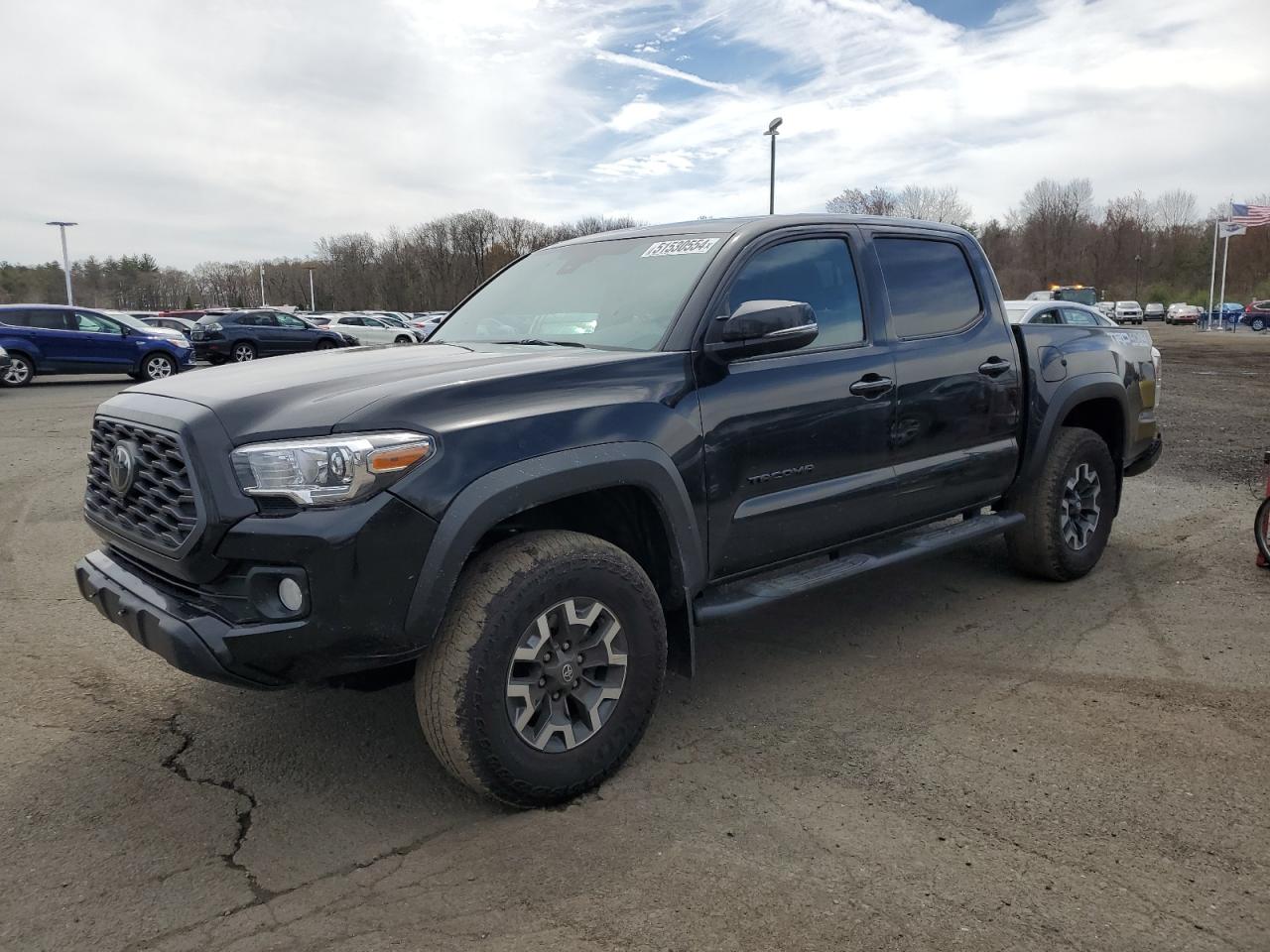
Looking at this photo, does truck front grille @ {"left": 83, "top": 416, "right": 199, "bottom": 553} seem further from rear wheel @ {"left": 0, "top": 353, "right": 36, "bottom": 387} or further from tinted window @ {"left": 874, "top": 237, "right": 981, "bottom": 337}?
rear wheel @ {"left": 0, "top": 353, "right": 36, "bottom": 387}

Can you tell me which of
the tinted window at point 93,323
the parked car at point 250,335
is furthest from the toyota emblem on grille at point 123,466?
the parked car at point 250,335

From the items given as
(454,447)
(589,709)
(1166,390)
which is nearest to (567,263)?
(454,447)

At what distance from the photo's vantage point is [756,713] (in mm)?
3740

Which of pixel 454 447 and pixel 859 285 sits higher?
pixel 859 285

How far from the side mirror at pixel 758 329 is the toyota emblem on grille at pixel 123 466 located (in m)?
1.98

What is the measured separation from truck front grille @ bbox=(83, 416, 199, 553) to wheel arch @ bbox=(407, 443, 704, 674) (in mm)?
725

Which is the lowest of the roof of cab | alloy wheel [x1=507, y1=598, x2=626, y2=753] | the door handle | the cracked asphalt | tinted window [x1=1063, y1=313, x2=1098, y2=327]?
the cracked asphalt

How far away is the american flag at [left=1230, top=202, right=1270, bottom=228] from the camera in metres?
43.4

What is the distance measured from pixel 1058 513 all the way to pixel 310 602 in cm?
414

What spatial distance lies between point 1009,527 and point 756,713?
6.58ft

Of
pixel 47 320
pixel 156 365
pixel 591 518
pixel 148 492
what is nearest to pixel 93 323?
pixel 47 320

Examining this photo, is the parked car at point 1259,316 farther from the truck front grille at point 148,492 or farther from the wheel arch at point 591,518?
the truck front grille at point 148,492

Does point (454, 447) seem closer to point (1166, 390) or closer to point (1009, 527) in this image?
point (1009, 527)

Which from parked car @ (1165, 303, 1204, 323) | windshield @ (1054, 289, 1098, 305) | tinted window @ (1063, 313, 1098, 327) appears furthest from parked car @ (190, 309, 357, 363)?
parked car @ (1165, 303, 1204, 323)
